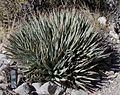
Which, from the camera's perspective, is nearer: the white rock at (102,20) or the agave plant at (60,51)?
the agave plant at (60,51)

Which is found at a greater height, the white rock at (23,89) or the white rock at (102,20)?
the white rock at (102,20)

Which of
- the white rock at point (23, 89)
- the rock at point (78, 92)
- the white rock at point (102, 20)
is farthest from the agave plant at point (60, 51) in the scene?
the white rock at point (102, 20)

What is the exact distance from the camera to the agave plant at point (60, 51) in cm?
694

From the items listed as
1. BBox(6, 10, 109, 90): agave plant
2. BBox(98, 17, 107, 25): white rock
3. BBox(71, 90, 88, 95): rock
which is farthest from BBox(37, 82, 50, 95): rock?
BBox(98, 17, 107, 25): white rock

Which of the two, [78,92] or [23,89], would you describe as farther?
[78,92]

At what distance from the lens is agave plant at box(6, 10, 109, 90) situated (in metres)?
6.94

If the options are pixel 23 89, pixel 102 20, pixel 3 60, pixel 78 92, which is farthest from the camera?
pixel 102 20

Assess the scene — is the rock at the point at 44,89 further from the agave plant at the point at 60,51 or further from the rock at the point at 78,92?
the rock at the point at 78,92

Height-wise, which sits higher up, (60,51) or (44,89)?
(60,51)

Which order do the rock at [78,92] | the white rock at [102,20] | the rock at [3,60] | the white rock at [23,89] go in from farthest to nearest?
the white rock at [102,20], the rock at [3,60], the rock at [78,92], the white rock at [23,89]

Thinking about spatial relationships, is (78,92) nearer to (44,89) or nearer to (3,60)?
(44,89)

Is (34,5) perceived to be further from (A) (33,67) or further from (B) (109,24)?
(A) (33,67)

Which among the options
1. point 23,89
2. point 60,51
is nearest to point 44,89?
point 23,89

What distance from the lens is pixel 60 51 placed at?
6.95m
